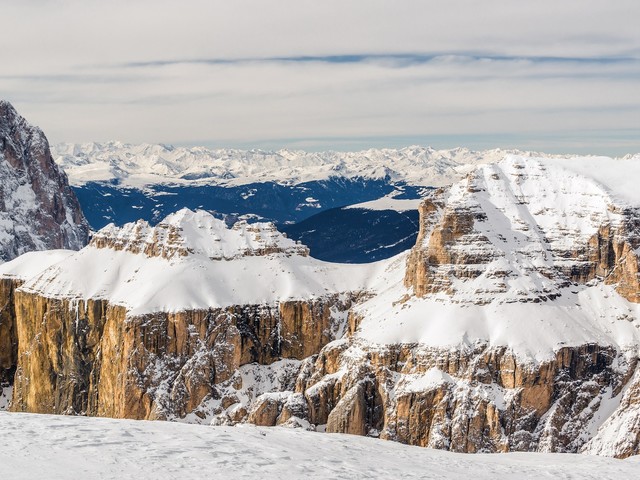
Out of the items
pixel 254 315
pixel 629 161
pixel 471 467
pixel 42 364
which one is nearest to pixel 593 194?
pixel 629 161

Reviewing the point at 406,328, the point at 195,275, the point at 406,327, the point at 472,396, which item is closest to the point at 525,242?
the point at 406,327

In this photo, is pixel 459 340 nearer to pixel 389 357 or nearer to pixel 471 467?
pixel 389 357

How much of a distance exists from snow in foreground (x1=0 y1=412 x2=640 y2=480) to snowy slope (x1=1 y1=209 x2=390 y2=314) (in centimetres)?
10860

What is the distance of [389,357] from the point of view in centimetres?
14938

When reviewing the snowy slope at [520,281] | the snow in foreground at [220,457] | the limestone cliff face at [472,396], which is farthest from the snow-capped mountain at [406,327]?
the snow in foreground at [220,457]

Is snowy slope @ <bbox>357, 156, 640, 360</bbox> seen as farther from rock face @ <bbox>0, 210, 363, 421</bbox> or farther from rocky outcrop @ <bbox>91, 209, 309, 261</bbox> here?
rocky outcrop @ <bbox>91, 209, 309, 261</bbox>

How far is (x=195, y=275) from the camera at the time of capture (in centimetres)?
18175

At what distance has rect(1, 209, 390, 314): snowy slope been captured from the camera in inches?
6993

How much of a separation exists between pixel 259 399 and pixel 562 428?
55.1 m

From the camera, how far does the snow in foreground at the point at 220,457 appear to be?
51094 millimetres

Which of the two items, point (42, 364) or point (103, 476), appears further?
point (42, 364)

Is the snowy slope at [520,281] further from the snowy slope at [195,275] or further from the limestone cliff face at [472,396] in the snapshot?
the snowy slope at [195,275]

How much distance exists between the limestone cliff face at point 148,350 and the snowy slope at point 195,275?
316cm

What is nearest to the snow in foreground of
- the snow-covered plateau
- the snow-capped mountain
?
the snow-covered plateau
